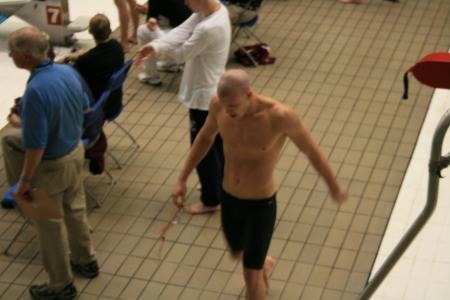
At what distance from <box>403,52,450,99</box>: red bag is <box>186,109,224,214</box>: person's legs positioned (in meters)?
2.65

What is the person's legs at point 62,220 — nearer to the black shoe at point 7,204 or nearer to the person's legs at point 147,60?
the black shoe at point 7,204

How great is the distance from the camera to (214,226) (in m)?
5.53

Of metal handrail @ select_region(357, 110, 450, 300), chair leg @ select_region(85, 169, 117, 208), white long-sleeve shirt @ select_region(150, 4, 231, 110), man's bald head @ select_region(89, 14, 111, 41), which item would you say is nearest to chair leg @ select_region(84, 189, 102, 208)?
chair leg @ select_region(85, 169, 117, 208)

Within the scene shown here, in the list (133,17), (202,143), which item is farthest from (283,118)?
(133,17)

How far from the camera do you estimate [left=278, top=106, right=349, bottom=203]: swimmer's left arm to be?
3916 millimetres

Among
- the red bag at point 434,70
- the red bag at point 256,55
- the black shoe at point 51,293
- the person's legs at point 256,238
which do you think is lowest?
the red bag at point 256,55

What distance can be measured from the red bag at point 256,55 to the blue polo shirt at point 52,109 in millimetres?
3656

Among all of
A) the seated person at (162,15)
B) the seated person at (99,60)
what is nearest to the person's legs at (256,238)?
the seated person at (99,60)

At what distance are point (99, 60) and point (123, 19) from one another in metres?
2.50

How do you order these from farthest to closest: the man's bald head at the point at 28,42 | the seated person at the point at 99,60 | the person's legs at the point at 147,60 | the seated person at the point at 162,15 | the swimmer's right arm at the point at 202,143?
the person's legs at the point at 147,60
the seated person at the point at 162,15
the seated person at the point at 99,60
the swimmer's right arm at the point at 202,143
the man's bald head at the point at 28,42

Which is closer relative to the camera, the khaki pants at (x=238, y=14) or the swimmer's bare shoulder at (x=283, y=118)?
the swimmer's bare shoulder at (x=283, y=118)

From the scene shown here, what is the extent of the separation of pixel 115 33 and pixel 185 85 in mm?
3710

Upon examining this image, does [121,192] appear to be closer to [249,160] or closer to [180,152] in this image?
[180,152]

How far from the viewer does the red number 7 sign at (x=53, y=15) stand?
26.6ft
